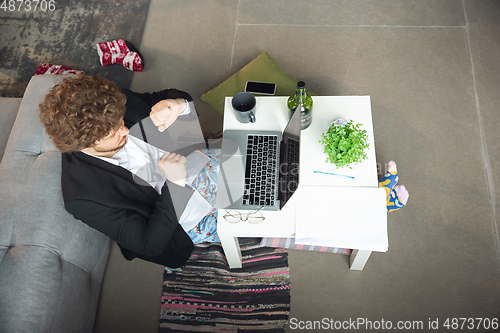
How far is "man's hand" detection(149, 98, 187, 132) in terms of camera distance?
5.03 ft

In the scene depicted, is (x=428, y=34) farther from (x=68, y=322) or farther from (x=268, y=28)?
(x=68, y=322)

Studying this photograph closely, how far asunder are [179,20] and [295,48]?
99 centimetres

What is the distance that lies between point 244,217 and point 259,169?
227mm

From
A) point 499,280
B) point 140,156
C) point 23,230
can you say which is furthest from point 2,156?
point 499,280

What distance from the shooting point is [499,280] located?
1758 mm

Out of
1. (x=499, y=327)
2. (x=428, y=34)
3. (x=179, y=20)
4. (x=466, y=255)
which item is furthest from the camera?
(x=179, y=20)

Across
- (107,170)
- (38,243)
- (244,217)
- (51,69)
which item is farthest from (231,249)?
(51,69)

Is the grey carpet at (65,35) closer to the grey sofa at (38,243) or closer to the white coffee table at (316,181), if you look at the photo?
the grey sofa at (38,243)

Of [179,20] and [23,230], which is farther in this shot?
[179,20]

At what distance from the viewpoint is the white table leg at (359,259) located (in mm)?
1587

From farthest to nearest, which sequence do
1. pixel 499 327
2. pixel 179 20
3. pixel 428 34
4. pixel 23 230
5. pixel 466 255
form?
pixel 179 20 → pixel 428 34 → pixel 466 255 → pixel 499 327 → pixel 23 230

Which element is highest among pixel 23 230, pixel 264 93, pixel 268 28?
pixel 268 28

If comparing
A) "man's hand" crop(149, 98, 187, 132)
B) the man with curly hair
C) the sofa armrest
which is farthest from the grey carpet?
the man with curly hair

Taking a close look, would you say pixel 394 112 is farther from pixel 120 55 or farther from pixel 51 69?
pixel 51 69
